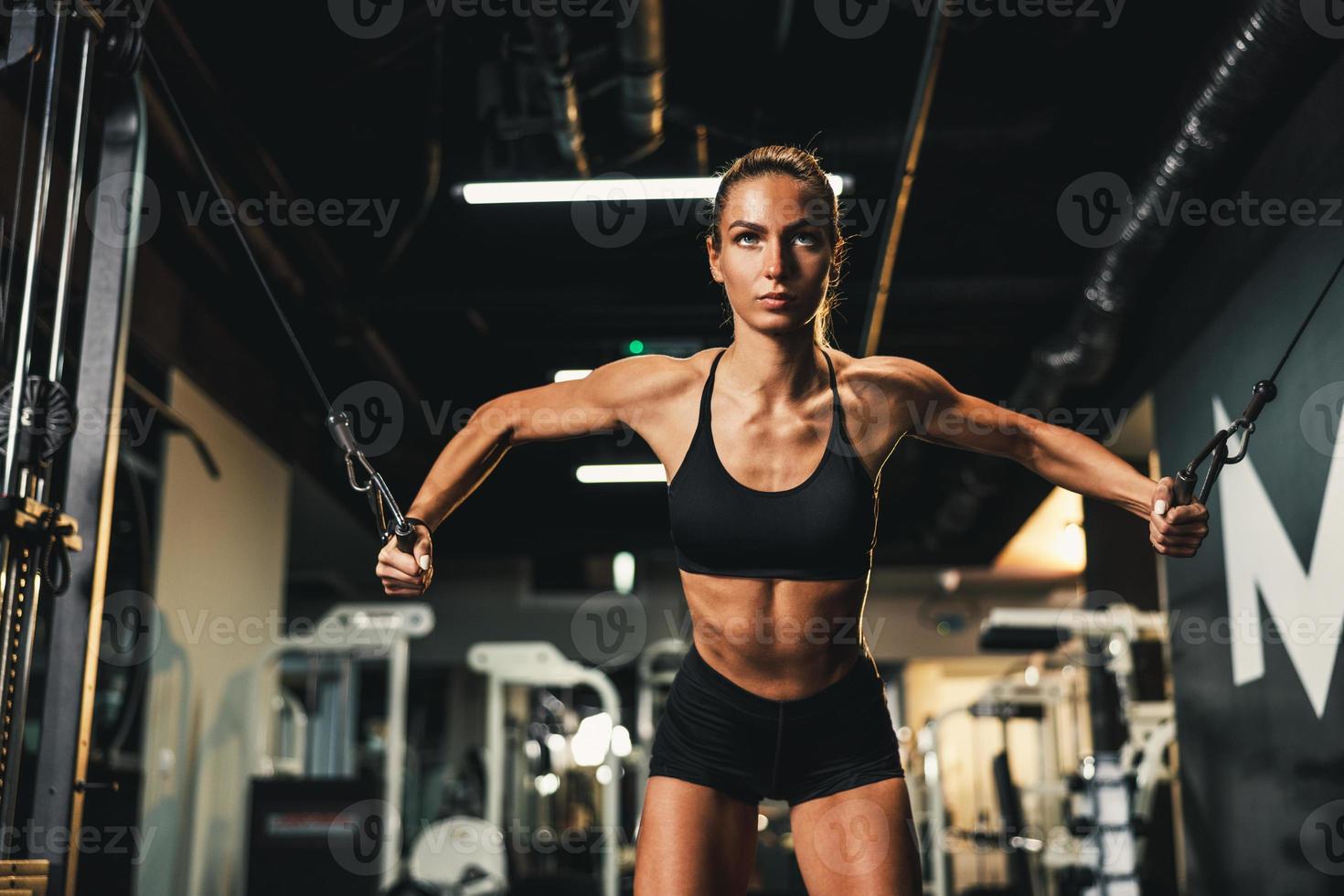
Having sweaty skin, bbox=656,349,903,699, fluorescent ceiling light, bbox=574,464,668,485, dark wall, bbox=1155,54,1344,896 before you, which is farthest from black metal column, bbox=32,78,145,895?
fluorescent ceiling light, bbox=574,464,668,485

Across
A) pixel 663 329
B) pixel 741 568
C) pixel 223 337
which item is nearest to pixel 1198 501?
pixel 741 568

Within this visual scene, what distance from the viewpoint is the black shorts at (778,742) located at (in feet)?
6.81

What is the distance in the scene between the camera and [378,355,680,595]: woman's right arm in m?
2.18

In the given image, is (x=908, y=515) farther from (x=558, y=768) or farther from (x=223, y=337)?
(x=223, y=337)

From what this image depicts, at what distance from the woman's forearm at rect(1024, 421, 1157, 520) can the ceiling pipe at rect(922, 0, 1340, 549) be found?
2195 millimetres

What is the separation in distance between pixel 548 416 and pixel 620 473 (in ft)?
25.1

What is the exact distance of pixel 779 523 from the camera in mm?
2018

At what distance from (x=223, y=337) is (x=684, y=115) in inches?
124

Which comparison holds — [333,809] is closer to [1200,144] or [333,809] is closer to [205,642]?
[205,642]

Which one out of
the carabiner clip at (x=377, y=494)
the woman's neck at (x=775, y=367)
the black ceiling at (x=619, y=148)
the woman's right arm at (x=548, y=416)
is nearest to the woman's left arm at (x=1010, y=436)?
the woman's neck at (x=775, y=367)

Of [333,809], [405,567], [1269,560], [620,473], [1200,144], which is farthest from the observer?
[620,473]

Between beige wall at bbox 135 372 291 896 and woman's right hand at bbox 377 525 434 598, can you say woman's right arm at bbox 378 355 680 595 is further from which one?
beige wall at bbox 135 372 291 896

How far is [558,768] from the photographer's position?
10.9m

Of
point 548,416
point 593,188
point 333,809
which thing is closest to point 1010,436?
point 548,416
